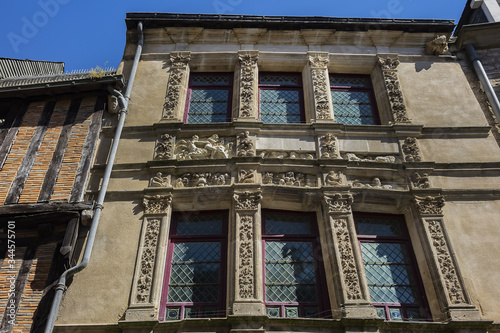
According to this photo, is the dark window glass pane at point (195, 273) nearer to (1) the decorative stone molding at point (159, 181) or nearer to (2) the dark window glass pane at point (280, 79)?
(1) the decorative stone molding at point (159, 181)

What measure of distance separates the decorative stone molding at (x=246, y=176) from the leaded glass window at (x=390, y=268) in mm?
2125

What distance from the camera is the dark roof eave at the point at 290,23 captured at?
1115 cm

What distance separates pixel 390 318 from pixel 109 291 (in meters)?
4.54

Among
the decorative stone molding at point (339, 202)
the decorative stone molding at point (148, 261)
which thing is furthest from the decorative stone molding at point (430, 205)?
the decorative stone molding at point (148, 261)

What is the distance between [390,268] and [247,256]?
8.32 feet

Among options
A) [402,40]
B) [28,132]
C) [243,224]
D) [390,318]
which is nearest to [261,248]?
[243,224]

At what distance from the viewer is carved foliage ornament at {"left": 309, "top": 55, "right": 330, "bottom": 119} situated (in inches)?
382

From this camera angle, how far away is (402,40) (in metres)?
11.2

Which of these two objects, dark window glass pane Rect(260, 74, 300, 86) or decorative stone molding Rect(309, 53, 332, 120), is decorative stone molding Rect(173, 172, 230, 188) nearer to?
decorative stone molding Rect(309, 53, 332, 120)

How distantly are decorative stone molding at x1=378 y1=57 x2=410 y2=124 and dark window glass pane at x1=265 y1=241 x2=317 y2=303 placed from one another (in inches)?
143

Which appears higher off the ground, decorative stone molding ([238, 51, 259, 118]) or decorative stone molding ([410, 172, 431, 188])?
decorative stone molding ([238, 51, 259, 118])

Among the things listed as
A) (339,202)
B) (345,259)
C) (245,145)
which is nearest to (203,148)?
(245,145)

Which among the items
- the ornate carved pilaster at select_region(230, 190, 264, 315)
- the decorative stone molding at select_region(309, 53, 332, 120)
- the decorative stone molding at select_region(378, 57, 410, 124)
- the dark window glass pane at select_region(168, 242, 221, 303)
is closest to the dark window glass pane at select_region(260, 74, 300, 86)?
the decorative stone molding at select_region(309, 53, 332, 120)

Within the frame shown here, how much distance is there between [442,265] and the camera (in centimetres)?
742
